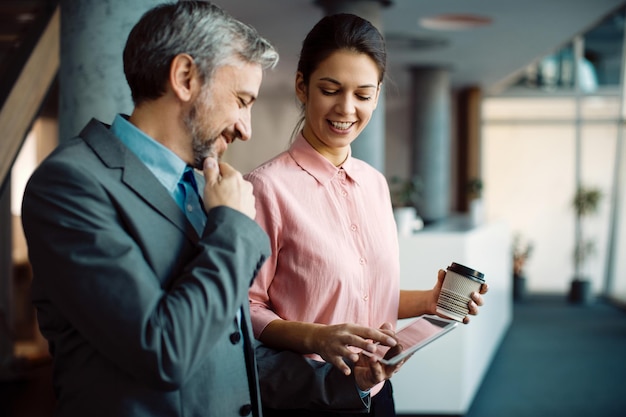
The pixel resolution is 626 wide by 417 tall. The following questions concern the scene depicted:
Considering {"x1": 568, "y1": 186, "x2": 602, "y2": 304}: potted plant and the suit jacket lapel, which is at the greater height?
the suit jacket lapel

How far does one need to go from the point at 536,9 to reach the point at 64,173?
7615mm

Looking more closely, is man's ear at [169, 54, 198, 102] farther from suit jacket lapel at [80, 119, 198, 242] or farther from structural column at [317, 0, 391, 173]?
structural column at [317, 0, 391, 173]

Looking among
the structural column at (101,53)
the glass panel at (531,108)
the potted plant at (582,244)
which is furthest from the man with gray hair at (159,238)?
the glass panel at (531,108)

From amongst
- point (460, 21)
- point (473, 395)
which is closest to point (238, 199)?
point (473, 395)

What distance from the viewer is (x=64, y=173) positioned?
120 cm

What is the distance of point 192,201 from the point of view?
4.58 feet

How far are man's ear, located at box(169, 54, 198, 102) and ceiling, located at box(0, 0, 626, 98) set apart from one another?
350 cm

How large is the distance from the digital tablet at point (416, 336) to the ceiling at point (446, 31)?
3.63 m

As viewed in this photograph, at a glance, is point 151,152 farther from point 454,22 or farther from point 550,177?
point 550,177

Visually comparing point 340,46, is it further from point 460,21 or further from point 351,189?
point 460,21

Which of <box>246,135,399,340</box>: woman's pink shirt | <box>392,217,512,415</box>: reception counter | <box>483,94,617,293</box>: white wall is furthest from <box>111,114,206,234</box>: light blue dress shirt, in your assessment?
<box>483,94,617,293</box>: white wall

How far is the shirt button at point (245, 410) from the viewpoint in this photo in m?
1.39

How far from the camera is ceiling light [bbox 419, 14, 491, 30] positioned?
8734 millimetres

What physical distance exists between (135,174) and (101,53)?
1.82 meters
